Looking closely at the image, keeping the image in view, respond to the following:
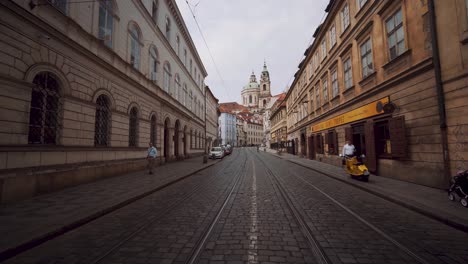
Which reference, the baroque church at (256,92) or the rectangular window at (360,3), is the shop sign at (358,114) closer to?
the rectangular window at (360,3)

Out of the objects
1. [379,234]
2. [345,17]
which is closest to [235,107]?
[345,17]

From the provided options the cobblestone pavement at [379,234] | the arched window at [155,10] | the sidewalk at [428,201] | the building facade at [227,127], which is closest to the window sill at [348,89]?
the sidewalk at [428,201]

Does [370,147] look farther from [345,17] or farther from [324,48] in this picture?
[324,48]

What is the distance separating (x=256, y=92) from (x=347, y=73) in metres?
119

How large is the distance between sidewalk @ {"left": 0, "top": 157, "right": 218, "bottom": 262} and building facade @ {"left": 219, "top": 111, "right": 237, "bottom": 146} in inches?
3247

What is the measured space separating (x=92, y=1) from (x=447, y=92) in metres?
14.6

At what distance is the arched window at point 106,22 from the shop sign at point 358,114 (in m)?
14.2

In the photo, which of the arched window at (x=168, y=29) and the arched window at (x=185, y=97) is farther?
the arched window at (x=185, y=97)

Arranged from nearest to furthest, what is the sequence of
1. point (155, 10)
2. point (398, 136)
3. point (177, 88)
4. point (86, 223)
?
point (86, 223) < point (398, 136) < point (155, 10) < point (177, 88)

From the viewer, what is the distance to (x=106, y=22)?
1168cm

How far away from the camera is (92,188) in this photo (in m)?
8.27

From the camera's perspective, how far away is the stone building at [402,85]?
7285 mm

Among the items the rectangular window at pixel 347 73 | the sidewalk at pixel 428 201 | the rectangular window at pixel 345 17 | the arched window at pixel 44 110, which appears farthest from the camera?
the rectangular window at pixel 345 17

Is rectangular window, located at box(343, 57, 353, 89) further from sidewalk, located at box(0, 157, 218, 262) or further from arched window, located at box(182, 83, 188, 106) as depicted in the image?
arched window, located at box(182, 83, 188, 106)
